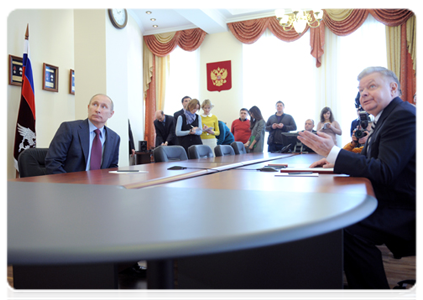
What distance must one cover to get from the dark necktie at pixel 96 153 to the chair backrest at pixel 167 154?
0.59m

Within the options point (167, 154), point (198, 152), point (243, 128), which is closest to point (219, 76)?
point (243, 128)

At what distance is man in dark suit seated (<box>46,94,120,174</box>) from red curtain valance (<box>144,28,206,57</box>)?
237 inches

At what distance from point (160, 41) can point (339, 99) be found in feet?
15.3

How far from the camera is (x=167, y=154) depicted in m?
3.02

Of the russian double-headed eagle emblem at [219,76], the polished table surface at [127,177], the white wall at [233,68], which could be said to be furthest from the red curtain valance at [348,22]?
the polished table surface at [127,177]

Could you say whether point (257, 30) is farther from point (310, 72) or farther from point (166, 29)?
point (166, 29)

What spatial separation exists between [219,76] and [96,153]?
6118 mm

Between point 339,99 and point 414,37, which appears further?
point 339,99

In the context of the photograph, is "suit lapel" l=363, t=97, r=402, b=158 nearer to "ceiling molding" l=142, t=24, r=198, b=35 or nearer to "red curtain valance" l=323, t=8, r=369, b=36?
"red curtain valance" l=323, t=8, r=369, b=36

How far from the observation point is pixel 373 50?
6797 millimetres

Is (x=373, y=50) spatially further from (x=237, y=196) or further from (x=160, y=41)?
(x=237, y=196)

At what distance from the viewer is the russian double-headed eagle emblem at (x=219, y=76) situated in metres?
8.10

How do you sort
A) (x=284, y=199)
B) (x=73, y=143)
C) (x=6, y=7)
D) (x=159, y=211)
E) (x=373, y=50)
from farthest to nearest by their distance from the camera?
(x=373, y=50) → (x=6, y=7) → (x=73, y=143) → (x=284, y=199) → (x=159, y=211)

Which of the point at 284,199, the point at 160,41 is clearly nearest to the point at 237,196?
the point at 284,199
